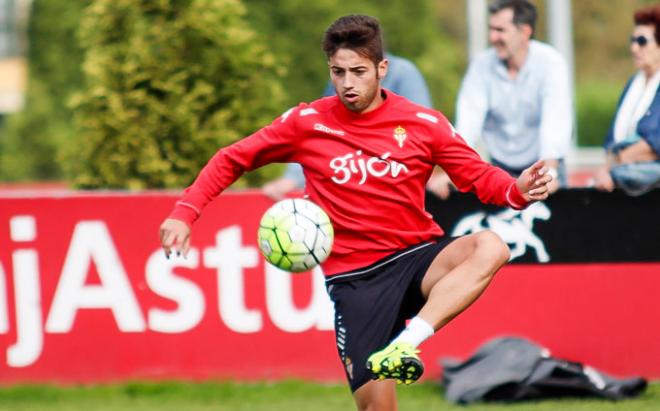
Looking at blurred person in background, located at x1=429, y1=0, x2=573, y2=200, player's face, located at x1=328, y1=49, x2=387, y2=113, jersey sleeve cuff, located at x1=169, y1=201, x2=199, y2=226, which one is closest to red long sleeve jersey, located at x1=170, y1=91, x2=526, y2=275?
jersey sleeve cuff, located at x1=169, y1=201, x2=199, y2=226

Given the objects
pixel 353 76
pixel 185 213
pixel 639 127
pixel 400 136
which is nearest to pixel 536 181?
pixel 400 136

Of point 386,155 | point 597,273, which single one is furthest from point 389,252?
point 597,273

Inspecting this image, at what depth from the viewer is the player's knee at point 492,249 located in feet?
21.0

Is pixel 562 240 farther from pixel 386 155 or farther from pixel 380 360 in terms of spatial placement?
pixel 380 360

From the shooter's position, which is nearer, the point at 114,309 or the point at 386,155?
the point at 386,155

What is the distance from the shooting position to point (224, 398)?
9234 mm

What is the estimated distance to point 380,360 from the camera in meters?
6.07

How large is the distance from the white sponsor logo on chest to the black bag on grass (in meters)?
2.35

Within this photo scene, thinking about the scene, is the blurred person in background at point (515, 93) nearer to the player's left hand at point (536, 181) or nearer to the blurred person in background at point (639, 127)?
→ the blurred person in background at point (639, 127)

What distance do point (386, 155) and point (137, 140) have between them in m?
4.62

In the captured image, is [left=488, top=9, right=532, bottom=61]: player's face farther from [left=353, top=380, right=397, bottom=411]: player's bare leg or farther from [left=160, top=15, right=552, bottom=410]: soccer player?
[left=353, top=380, right=397, bottom=411]: player's bare leg

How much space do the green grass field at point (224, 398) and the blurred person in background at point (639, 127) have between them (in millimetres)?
1357

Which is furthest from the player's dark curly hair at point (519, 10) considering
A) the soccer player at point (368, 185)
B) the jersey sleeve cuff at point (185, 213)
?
the jersey sleeve cuff at point (185, 213)

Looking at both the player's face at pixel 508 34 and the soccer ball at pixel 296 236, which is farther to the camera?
the player's face at pixel 508 34
